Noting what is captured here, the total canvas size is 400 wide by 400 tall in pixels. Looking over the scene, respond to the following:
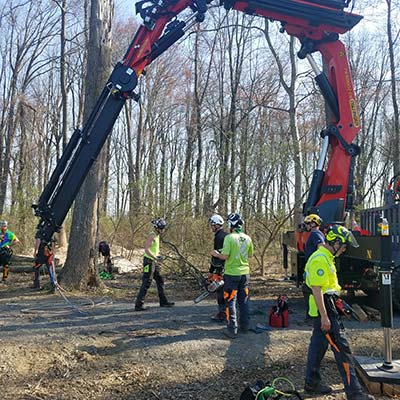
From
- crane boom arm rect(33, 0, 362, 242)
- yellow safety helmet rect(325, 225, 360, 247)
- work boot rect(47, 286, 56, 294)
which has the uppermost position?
crane boom arm rect(33, 0, 362, 242)

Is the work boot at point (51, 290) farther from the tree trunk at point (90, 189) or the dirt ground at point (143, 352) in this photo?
the dirt ground at point (143, 352)

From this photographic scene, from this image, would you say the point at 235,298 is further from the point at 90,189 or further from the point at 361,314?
the point at 90,189

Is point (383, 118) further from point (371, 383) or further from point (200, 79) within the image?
point (371, 383)

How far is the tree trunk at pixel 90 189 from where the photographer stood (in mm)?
10727

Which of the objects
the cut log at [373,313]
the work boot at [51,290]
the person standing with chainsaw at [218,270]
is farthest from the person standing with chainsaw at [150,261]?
the cut log at [373,313]

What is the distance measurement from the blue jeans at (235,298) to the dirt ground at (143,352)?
223 mm

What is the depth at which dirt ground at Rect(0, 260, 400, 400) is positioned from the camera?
511 cm

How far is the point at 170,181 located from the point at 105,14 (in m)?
7.06

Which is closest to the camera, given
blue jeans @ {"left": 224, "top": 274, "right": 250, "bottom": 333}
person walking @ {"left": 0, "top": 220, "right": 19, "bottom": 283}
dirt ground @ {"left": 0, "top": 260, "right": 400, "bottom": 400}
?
dirt ground @ {"left": 0, "top": 260, "right": 400, "bottom": 400}

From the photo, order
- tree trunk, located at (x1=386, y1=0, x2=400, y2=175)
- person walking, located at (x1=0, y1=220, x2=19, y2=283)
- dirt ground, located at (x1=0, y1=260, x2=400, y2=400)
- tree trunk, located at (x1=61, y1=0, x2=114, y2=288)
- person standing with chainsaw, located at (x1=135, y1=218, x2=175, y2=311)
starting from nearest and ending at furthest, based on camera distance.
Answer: dirt ground, located at (x1=0, y1=260, x2=400, y2=400), person standing with chainsaw, located at (x1=135, y1=218, x2=175, y2=311), tree trunk, located at (x1=61, y1=0, x2=114, y2=288), person walking, located at (x1=0, y1=220, x2=19, y2=283), tree trunk, located at (x1=386, y1=0, x2=400, y2=175)

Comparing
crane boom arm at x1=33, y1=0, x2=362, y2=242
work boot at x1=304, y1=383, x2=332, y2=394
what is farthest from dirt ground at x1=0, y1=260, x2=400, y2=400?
crane boom arm at x1=33, y1=0, x2=362, y2=242

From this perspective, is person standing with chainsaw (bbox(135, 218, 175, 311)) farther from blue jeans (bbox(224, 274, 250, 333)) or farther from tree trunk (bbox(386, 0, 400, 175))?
tree trunk (bbox(386, 0, 400, 175))

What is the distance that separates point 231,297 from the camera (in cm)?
707

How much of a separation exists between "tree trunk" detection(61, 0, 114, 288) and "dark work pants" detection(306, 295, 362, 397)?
22.9 feet
